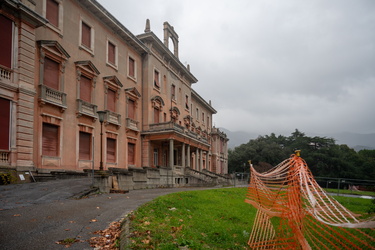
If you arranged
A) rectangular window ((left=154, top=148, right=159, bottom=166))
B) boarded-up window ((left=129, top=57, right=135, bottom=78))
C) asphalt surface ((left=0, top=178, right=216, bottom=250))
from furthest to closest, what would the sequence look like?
rectangular window ((left=154, top=148, right=159, bottom=166)) → boarded-up window ((left=129, top=57, right=135, bottom=78)) → asphalt surface ((left=0, top=178, right=216, bottom=250))

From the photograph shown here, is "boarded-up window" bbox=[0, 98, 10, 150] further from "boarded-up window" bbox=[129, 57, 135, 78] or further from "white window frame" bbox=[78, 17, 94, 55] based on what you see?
"boarded-up window" bbox=[129, 57, 135, 78]

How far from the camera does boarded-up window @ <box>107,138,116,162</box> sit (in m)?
22.1

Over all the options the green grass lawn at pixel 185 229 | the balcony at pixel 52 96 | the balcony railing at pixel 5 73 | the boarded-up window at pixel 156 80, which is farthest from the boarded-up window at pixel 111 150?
the green grass lawn at pixel 185 229

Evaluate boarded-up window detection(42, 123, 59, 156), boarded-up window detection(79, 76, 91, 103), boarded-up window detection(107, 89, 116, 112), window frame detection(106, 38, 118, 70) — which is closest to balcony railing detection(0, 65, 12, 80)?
boarded-up window detection(42, 123, 59, 156)

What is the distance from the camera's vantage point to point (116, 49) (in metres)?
23.6

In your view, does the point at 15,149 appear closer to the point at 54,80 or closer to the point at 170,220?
the point at 54,80

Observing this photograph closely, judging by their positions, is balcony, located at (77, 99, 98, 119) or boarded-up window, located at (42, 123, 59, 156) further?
balcony, located at (77, 99, 98, 119)

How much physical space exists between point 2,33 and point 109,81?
9.30m

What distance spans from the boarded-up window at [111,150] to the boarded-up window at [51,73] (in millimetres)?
6686

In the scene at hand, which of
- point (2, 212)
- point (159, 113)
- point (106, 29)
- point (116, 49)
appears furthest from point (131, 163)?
point (2, 212)

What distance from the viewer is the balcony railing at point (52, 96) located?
15.5 m

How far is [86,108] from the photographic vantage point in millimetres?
19297

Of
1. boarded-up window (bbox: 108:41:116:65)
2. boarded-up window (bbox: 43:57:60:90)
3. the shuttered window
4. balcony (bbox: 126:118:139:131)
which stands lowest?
balcony (bbox: 126:118:139:131)

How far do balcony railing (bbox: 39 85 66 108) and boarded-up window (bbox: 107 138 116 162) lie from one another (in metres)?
5.93
